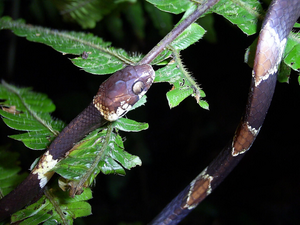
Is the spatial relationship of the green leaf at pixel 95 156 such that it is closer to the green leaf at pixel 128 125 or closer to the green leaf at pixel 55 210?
the green leaf at pixel 128 125

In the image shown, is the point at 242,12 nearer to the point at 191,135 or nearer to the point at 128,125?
the point at 128,125

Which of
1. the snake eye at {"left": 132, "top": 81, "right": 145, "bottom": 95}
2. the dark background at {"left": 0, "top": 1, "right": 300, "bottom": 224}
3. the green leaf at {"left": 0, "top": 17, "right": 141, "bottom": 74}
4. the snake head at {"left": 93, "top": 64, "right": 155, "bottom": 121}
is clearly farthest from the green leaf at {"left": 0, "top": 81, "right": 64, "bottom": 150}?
the dark background at {"left": 0, "top": 1, "right": 300, "bottom": 224}

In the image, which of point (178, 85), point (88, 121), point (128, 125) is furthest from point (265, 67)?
point (88, 121)

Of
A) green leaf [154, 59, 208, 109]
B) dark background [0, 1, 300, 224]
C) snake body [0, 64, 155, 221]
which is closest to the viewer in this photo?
green leaf [154, 59, 208, 109]

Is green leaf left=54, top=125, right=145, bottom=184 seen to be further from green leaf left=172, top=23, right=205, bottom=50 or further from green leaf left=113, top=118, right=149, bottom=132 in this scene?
green leaf left=172, top=23, right=205, bottom=50

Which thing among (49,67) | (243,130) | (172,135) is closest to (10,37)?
(49,67)

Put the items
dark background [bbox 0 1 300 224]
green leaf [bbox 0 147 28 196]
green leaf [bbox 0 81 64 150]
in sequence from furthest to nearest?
dark background [bbox 0 1 300 224] → green leaf [bbox 0 147 28 196] → green leaf [bbox 0 81 64 150]
